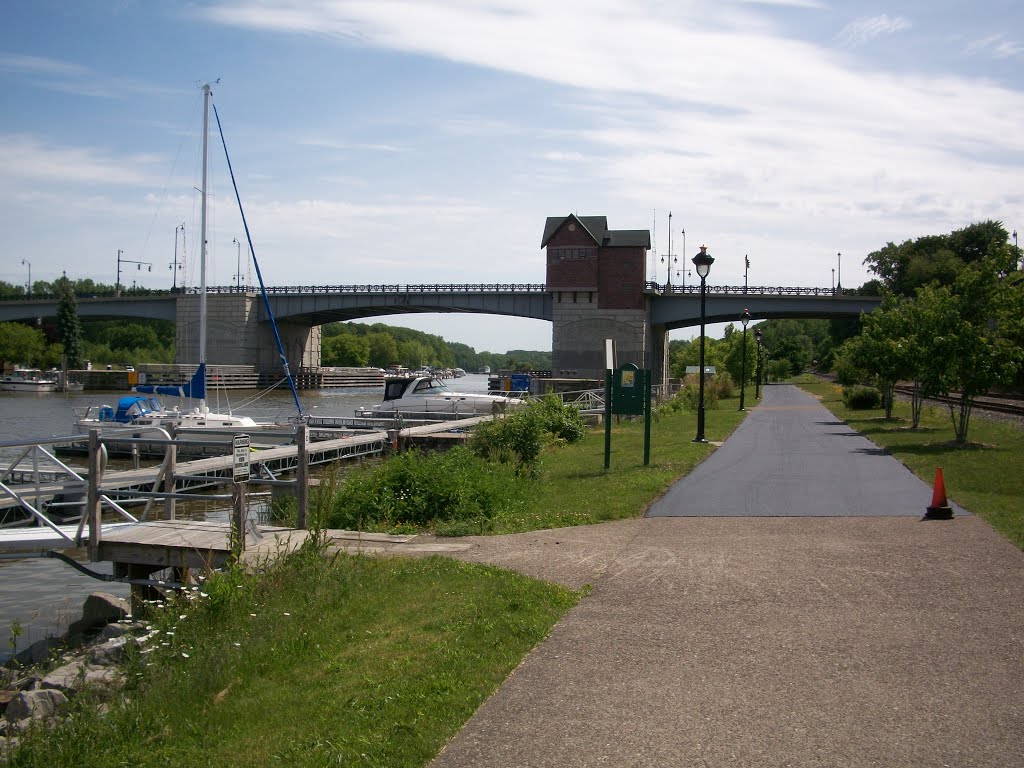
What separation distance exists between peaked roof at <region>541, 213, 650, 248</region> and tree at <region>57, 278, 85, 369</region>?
53.4 meters

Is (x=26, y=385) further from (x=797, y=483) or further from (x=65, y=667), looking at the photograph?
(x=65, y=667)

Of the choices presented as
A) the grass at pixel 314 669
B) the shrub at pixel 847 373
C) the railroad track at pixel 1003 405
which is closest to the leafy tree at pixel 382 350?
the shrub at pixel 847 373

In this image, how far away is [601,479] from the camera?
16672 millimetres

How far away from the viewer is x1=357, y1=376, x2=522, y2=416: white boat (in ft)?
138

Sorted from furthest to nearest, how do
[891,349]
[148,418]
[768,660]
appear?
[148,418] → [891,349] → [768,660]

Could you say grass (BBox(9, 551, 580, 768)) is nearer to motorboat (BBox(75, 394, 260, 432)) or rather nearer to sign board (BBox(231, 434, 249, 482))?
sign board (BBox(231, 434, 249, 482))

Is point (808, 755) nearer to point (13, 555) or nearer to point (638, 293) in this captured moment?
point (13, 555)

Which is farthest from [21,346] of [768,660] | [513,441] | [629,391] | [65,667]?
[768,660]

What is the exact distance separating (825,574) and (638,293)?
3028 inches

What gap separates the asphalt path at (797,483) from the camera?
1330 cm

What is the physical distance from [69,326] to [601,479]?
326 feet

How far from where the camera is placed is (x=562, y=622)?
7320 mm

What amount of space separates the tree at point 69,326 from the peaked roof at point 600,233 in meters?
53.4

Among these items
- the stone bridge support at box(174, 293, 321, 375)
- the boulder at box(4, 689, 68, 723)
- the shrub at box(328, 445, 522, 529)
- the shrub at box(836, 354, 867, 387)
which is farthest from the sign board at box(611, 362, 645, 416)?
the stone bridge support at box(174, 293, 321, 375)
